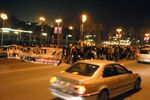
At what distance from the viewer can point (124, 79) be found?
977cm

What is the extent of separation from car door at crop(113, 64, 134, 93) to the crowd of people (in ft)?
40.1

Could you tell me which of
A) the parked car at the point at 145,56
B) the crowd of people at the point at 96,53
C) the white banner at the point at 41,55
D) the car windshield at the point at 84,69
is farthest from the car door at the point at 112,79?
the parked car at the point at 145,56

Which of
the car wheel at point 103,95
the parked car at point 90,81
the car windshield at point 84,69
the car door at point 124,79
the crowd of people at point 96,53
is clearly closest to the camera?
the parked car at point 90,81

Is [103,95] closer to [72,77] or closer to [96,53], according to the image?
[72,77]

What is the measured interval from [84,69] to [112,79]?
965 millimetres

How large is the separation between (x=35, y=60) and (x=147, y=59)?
10.9 metres

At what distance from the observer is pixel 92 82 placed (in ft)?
26.2

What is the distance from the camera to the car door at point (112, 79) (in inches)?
344

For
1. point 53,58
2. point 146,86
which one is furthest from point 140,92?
point 53,58

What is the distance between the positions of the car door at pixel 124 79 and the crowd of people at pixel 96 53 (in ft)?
40.1

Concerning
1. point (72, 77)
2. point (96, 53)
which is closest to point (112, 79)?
point (72, 77)

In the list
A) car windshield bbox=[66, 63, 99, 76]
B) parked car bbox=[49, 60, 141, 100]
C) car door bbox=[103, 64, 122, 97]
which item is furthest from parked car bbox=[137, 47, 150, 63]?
car windshield bbox=[66, 63, 99, 76]

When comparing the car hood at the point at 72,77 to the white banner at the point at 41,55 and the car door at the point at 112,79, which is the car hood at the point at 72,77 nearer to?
the car door at the point at 112,79

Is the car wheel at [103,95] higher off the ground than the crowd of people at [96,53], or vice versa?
the crowd of people at [96,53]
